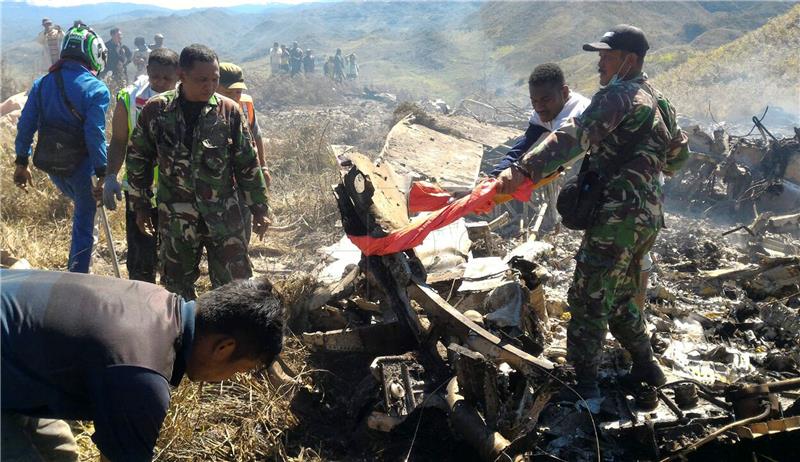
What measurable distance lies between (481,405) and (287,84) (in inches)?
848

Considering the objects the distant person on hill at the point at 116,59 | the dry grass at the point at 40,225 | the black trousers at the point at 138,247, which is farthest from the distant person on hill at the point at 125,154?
the distant person on hill at the point at 116,59

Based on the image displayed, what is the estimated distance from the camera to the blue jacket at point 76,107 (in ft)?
14.0

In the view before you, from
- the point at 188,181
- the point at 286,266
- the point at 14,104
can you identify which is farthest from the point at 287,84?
the point at 188,181

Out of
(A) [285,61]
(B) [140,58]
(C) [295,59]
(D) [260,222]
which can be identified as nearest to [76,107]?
(D) [260,222]

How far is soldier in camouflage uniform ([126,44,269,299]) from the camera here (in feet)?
11.8

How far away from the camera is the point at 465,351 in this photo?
279 cm

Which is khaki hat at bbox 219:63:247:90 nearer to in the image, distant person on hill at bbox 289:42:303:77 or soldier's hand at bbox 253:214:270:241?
soldier's hand at bbox 253:214:270:241

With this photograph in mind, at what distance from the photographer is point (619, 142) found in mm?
3205

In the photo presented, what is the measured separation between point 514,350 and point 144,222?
265 centimetres

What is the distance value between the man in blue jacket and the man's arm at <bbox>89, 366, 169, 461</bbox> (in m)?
3.19

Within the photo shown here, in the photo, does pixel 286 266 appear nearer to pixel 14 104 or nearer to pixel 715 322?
pixel 715 322

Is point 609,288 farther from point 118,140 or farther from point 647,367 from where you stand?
point 118,140

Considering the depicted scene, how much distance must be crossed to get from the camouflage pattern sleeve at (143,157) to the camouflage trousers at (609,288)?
2795 millimetres

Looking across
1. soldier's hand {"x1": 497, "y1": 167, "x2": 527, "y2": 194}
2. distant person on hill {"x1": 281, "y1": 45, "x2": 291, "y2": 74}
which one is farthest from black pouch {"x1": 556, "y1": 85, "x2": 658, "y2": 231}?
distant person on hill {"x1": 281, "y1": 45, "x2": 291, "y2": 74}
